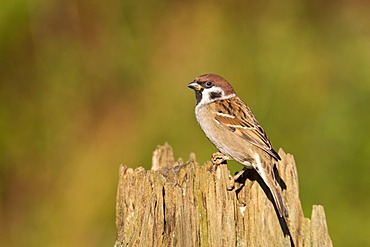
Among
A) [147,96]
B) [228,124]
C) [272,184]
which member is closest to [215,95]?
[228,124]

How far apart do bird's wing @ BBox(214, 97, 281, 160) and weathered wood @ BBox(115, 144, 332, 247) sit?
38.6 inches

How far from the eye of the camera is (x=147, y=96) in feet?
24.2

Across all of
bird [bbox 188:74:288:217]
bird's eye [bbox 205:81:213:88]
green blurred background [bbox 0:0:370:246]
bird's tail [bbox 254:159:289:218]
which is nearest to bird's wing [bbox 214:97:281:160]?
bird [bbox 188:74:288:217]

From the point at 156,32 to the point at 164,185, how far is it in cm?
450

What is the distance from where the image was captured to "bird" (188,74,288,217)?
4668mm

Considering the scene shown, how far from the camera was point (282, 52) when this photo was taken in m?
7.48

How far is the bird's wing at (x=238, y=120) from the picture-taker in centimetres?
477

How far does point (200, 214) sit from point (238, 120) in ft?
4.67

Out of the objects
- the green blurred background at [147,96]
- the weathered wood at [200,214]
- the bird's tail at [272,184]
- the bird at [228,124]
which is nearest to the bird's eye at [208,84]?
the bird at [228,124]

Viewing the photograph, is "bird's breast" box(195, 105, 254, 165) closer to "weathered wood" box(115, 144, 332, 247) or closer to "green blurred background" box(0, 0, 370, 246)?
"weathered wood" box(115, 144, 332, 247)

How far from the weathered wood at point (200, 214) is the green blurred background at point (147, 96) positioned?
249cm

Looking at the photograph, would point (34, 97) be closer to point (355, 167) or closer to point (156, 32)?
point (156, 32)

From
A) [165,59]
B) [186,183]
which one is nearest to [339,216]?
[165,59]

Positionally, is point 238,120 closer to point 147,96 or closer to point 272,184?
point 272,184
